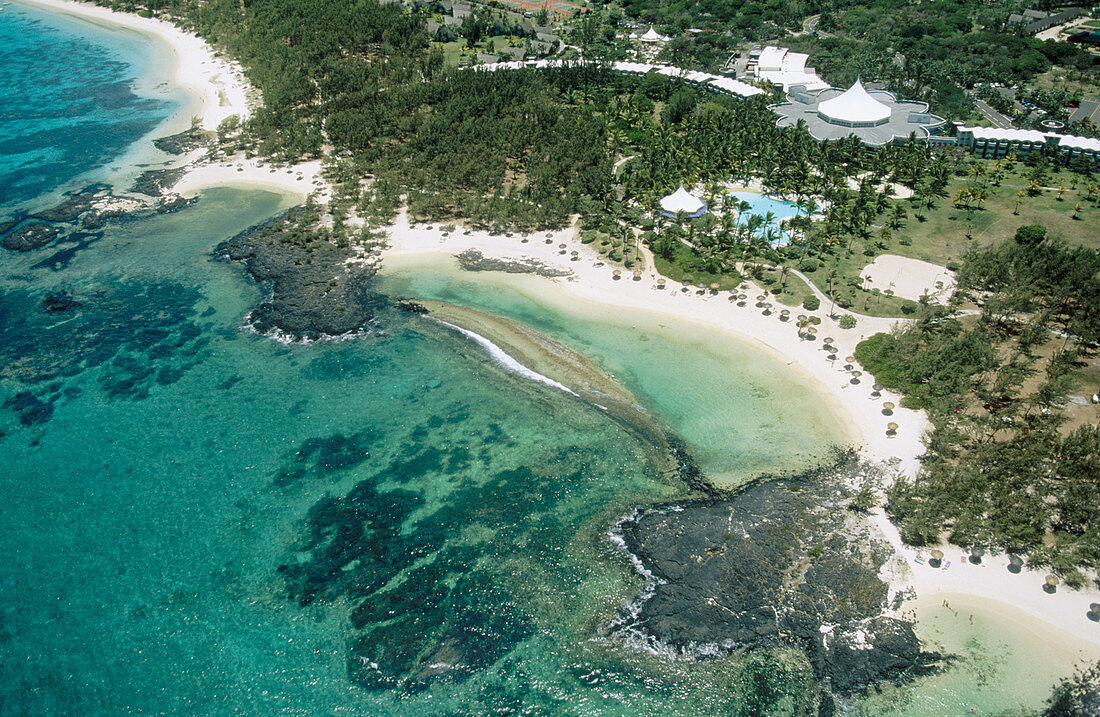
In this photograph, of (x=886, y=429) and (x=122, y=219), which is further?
(x=122, y=219)

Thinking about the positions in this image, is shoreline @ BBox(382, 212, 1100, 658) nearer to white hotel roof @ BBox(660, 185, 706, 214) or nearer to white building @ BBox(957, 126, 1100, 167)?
white hotel roof @ BBox(660, 185, 706, 214)

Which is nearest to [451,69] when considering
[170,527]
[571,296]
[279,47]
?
[279,47]

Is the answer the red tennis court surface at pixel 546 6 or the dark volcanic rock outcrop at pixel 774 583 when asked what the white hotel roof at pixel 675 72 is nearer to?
the red tennis court surface at pixel 546 6

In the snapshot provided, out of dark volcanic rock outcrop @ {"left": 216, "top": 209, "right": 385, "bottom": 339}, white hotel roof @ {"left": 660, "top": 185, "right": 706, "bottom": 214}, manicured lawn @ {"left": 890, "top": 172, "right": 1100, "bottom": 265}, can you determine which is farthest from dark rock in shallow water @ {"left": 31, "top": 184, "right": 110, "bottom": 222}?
manicured lawn @ {"left": 890, "top": 172, "right": 1100, "bottom": 265}

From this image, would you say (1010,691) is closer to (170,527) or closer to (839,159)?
(170,527)

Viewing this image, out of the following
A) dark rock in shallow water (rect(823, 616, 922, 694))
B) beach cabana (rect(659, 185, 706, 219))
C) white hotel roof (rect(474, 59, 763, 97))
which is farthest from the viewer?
white hotel roof (rect(474, 59, 763, 97))
